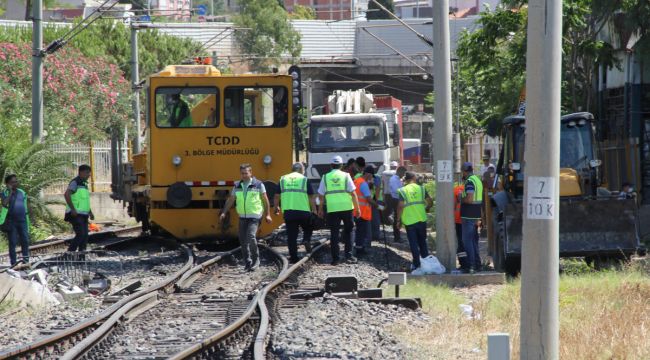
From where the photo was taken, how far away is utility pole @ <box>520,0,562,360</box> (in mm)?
8648

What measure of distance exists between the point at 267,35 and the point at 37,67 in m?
45.8

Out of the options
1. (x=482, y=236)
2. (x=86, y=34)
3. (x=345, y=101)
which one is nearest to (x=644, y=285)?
(x=482, y=236)

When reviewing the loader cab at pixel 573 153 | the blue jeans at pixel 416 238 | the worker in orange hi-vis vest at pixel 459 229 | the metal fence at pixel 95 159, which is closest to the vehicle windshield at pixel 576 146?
the loader cab at pixel 573 153

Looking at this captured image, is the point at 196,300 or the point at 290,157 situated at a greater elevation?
the point at 290,157

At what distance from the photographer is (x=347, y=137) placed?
3084 cm

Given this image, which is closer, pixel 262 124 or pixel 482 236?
pixel 262 124

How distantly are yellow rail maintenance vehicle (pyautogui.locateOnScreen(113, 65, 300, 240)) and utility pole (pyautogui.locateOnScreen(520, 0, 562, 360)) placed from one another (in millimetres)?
13531

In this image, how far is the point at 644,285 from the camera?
14.3 meters

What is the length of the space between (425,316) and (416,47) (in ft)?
196

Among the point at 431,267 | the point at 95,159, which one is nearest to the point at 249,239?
the point at 431,267

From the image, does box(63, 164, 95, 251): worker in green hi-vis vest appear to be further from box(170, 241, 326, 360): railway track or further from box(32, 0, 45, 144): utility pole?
box(32, 0, 45, 144): utility pole

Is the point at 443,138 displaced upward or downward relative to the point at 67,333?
upward

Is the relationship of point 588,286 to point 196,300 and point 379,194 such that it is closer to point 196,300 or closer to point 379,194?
point 196,300

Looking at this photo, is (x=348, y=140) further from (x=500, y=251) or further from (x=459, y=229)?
(x=500, y=251)
